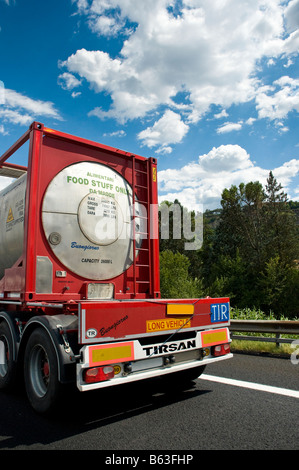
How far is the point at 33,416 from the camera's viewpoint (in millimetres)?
3986

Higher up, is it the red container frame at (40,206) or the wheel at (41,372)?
the red container frame at (40,206)

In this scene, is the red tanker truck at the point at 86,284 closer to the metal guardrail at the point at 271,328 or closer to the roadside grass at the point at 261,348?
the roadside grass at the point at 261,348

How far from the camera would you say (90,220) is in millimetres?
5363

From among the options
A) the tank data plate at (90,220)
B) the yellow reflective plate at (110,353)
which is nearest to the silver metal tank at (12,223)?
the tank data plate at (90,220)

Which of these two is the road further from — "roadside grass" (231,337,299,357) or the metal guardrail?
the metal guardrail

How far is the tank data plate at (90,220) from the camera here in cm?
505

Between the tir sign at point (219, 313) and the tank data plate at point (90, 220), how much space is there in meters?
1.66

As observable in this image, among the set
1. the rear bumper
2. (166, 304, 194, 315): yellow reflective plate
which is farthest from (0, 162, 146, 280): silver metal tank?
the rear bumper

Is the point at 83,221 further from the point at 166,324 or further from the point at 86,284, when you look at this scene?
the point at 166,324

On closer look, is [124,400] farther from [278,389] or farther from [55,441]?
[278,389]

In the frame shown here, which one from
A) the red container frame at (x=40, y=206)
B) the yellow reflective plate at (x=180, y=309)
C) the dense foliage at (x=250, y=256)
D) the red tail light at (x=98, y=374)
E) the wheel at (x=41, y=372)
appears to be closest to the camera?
the red tail light at (x=98, y=374)

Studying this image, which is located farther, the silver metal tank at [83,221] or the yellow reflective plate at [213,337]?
the silver metal tank at [83,221]

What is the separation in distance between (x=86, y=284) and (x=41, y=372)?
4.80 feet
